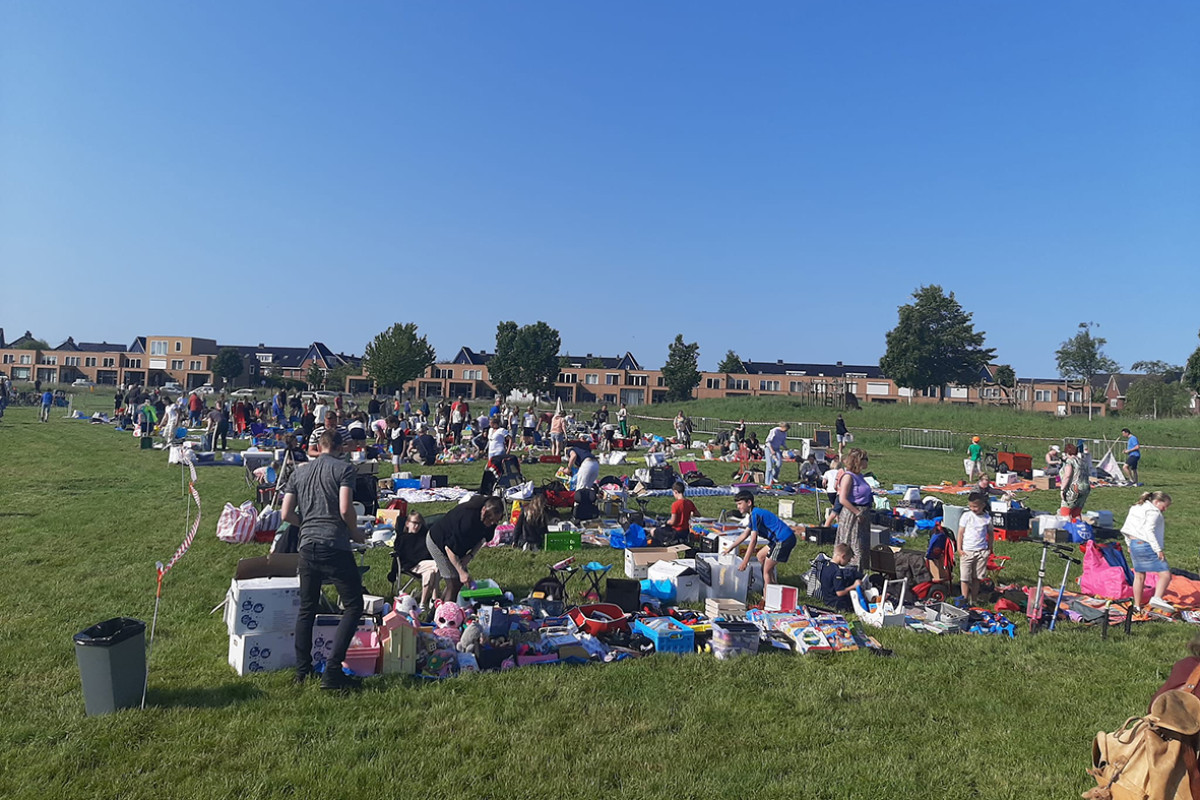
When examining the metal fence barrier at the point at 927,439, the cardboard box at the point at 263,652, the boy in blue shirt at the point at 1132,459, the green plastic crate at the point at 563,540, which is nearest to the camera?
the cardboard box at the point at 263,652

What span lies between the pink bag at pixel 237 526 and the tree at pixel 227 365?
81389mm

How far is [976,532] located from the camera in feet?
29.7

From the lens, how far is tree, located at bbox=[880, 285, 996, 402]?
6331cm

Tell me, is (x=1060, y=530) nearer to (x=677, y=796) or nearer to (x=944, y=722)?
(x=944, y=722)

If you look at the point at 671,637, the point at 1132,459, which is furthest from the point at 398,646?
the point at 1132,459

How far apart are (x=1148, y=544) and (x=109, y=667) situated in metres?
A: 10.5

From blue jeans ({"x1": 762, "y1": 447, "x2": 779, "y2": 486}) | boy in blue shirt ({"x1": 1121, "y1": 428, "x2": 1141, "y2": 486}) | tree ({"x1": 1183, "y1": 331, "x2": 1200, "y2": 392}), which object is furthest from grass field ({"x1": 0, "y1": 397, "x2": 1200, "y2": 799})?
tree ({"x1": 1183, "y1": 331, "x2": 1200, "y2": 392})

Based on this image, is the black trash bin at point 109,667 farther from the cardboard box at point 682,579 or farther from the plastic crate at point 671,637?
the cardboard box at point 682,579

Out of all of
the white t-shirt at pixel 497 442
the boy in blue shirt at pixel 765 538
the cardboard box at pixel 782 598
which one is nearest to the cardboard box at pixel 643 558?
the boy in blue shirt at pixel 765 538

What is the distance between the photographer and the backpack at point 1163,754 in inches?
154

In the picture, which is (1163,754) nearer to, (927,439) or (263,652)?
(263,652)

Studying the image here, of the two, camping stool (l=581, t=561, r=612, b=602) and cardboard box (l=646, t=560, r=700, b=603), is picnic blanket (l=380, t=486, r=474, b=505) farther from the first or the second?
cardboard box (l=646, t=560, r=700, b=603)

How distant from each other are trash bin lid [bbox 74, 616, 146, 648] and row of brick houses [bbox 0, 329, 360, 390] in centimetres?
8710

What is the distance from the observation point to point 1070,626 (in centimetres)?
834
